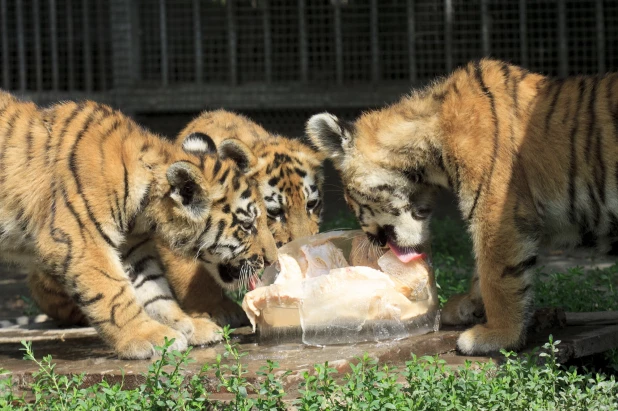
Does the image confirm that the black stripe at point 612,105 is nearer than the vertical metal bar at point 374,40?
Yes

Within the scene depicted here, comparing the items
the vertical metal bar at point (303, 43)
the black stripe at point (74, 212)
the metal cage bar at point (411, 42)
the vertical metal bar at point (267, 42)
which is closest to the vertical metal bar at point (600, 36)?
the metal cage bar at point (411, 42)

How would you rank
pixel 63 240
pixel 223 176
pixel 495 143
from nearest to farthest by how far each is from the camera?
pixel 495 143
pixel 63 240
pixel 223 176

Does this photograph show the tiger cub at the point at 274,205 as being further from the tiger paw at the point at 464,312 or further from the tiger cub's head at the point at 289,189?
the tiger paw at the point at 464,312

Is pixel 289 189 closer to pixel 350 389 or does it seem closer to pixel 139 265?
pixel 139 265

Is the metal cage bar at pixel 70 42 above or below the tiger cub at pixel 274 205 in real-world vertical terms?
above

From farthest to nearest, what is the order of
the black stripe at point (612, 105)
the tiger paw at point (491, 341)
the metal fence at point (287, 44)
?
the metal fence at point (287, 44) → the black stripe at point (612, 105) → the tiger paw at point (491, 341)

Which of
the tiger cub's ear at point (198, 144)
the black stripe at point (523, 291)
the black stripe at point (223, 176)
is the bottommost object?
the black stripe at point (523, 291)

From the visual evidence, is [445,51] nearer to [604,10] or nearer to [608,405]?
[604,10]

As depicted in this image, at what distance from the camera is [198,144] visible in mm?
4773

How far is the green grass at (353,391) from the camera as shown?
335cm

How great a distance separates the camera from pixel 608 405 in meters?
3.48

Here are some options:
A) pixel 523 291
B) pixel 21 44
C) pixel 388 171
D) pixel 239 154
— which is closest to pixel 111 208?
pixel 239 154

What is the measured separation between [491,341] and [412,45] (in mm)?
5271

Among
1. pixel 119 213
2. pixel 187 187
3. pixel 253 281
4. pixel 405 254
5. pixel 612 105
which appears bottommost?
pixel 253 281
